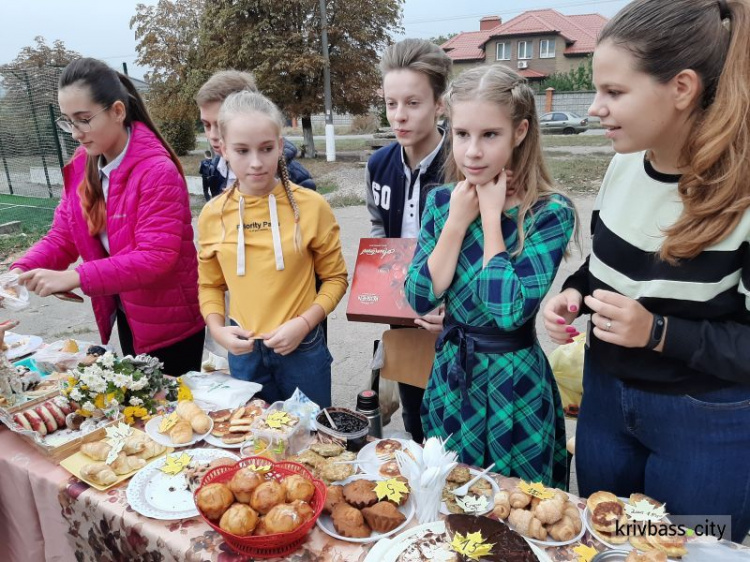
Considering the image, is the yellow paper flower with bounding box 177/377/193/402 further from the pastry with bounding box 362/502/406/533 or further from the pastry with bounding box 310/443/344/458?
the pastry with bounding box 362/502/406/533

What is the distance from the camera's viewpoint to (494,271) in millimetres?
1566

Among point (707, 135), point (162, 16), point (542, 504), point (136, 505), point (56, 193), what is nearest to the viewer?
point (707, 135)

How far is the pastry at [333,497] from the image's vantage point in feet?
4.68

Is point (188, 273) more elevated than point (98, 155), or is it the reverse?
point (98, 155)

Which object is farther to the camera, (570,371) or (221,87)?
(221,87)

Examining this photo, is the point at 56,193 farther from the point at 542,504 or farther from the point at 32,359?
the point at 542,504

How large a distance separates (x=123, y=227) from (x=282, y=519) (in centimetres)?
161

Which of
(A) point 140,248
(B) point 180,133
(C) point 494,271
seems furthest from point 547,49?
(C) point 494,271

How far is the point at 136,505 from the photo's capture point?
4.91 ft

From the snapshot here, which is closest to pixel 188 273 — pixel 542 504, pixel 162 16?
pixel 542 504

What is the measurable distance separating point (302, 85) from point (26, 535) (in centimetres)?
2059

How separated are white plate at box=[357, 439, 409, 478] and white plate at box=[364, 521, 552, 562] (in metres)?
0.28

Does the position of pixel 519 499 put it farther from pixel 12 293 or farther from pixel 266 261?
pixel 12 293

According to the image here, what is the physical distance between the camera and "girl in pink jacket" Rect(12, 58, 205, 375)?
223 centimetres
